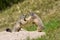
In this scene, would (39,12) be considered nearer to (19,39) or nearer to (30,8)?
(30,8)

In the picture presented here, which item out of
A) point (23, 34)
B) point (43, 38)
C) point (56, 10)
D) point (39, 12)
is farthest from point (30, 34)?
point (39, 12)

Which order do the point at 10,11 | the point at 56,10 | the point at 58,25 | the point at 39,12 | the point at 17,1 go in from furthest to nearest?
the point at 17,1 → the point at 10,11 → the point at 39,12 → the point at 56,10 → the point at 58,25

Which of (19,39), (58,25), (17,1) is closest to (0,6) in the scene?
(17,1)

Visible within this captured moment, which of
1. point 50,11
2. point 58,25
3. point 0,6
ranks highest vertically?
point 58,25

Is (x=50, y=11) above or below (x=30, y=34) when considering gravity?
below

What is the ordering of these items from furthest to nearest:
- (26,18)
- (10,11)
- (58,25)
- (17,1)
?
(17,1) < (10,11) < (58,25) < (26,18)

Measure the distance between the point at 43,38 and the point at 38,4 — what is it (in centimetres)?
983

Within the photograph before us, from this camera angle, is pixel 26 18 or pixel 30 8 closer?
pixel 26 18

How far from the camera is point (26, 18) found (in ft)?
34.5

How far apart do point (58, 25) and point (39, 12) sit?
6.53m

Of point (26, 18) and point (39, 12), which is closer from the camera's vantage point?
point (26, 18)

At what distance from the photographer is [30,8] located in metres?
18.6

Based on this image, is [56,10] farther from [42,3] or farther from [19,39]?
[19,39]

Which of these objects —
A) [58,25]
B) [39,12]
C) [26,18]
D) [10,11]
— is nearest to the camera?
[26,18]
